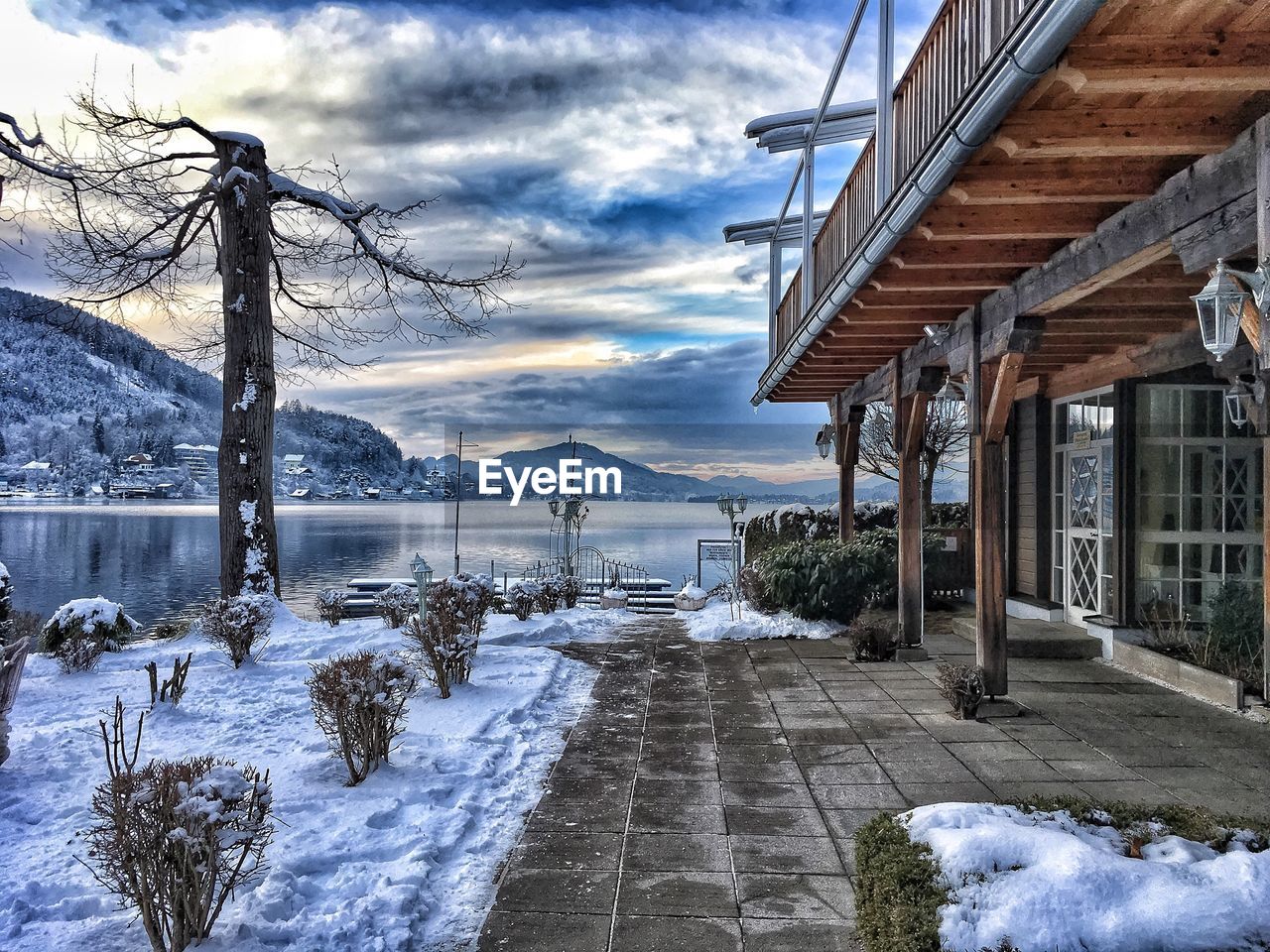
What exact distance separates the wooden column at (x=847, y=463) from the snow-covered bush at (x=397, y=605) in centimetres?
589

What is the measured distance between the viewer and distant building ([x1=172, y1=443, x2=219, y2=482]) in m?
74.1

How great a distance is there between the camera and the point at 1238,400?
5.65 metres

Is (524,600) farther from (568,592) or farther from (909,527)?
(909,527)

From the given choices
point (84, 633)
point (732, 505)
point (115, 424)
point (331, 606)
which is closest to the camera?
point (84, 633)

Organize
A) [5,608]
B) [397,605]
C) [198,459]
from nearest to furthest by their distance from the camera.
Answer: [5,608] → [397,605] → [198,459]

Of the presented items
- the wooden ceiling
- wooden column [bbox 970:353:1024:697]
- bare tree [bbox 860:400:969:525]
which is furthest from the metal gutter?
bare tree [bbox 860:400:969:525]

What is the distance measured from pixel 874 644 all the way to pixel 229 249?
9.01 meters

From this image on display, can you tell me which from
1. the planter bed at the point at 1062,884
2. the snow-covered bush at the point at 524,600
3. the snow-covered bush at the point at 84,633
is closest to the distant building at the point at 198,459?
the snow-covered bush at the point at 524,600

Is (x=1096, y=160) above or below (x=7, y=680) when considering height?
above

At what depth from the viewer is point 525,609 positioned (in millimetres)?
10148

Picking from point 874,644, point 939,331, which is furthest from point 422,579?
point 939,331

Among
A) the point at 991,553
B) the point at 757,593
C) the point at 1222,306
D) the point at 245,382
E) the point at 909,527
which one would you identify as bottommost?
the point at 757,593

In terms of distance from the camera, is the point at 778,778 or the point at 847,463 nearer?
the point at 778,778

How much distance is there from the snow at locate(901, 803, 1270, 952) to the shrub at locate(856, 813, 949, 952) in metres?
0.04
